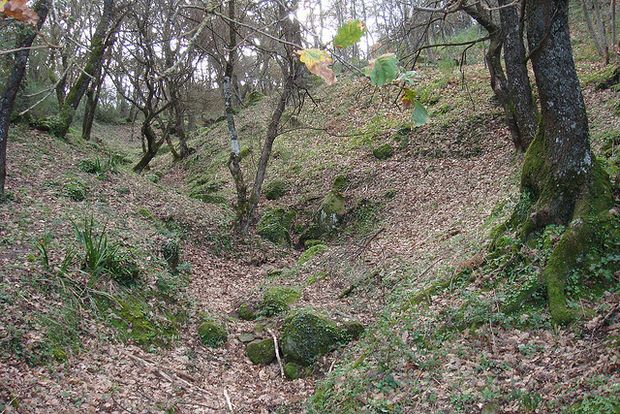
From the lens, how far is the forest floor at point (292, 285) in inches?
172

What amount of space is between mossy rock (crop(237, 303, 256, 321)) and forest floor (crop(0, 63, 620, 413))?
0.14 metres

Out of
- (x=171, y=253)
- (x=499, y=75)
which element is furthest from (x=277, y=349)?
(x=499, y=75)

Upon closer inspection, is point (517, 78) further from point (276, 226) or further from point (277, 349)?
point (277, 349)

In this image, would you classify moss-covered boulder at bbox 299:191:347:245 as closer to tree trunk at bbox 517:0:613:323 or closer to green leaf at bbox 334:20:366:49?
tree trunk at bbox 517:0:613:323

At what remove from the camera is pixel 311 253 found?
34.6 feet

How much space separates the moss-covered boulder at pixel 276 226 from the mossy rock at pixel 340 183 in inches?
57.9

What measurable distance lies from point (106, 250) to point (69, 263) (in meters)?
0.51

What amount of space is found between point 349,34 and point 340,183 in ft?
39.3

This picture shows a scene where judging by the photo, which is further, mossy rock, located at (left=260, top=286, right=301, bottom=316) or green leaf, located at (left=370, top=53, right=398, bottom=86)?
mossy rock, located at (left=260, top=286, right=301, bottom=316)

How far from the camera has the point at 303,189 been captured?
14188mm

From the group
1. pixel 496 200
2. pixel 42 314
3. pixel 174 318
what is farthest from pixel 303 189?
pixel 42 314

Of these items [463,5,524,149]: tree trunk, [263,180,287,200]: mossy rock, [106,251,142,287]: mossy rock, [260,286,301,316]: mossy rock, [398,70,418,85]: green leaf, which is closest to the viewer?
[398,70,418,85]: green leaf

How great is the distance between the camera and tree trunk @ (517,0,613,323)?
192 inches

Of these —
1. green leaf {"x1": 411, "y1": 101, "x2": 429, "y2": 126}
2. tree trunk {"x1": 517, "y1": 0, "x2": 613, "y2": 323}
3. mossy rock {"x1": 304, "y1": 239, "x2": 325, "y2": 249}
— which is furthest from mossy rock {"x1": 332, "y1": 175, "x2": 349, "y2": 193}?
green leaf {"x1": 411, "y1": 101, "x2": 429, "y2": 126}
